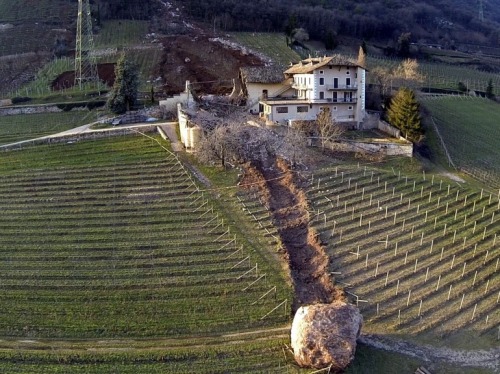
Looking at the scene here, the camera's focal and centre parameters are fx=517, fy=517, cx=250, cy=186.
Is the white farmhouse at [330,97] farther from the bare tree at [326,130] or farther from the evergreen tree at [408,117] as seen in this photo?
the evergreen tree at [408,117]

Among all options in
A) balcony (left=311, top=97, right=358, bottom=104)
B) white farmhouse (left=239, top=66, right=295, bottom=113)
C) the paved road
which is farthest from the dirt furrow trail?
white farmhouse (left=239, top=66, right=295, bottom=113)

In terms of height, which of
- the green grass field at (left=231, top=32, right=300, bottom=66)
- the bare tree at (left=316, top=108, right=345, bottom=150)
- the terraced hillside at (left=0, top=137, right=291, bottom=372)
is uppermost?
the green grass field at (left=231, top=32, right=300, bottom=66)

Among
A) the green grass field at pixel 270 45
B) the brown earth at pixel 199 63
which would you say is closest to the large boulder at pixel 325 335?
the brown earth at pixel 199 63

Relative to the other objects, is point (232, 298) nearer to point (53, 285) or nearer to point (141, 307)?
point (141, 307)

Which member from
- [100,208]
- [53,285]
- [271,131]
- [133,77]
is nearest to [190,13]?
[133,77]

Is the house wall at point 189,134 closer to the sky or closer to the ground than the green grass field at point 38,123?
closer to the sky

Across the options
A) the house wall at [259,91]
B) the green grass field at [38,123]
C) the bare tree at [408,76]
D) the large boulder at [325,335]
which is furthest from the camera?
the bare tree at [408,76]

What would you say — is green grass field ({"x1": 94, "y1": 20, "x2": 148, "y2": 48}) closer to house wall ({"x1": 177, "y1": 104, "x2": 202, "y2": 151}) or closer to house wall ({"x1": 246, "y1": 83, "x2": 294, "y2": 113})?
house wall ({"x1": 246, "y1": 83, "x2": 294, "y2": 113})
